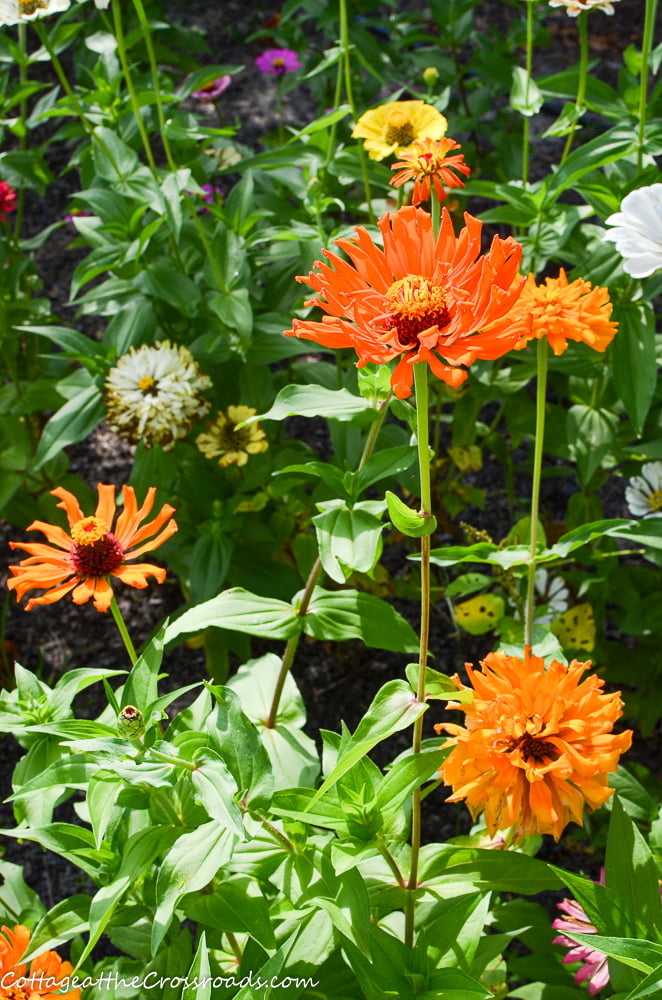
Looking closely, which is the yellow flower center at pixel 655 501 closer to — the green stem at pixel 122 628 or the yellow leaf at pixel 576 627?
the yellow leaf at pixel 576 627

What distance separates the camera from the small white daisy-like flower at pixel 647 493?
189 cm

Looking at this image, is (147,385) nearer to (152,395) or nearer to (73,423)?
(152,395)

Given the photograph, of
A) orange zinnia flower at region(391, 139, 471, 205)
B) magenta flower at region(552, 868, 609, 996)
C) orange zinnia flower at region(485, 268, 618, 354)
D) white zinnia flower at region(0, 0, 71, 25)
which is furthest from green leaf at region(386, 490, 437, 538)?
white zinnia flower at region(0, 0, 71, 25)

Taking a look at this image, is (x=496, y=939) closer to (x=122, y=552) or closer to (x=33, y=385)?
(x=122, y=552)

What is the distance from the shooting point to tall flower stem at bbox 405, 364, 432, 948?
896mm

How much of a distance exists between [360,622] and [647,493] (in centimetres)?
85

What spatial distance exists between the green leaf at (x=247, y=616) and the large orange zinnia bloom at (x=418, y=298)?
0.52m

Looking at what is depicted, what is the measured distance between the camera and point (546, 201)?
1.77 metres

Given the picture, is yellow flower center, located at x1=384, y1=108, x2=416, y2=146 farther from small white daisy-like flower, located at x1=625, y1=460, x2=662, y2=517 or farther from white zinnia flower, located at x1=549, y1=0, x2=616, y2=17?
small white daisy-like flower, located at x1=625, y1=460, x2=662, y2=517

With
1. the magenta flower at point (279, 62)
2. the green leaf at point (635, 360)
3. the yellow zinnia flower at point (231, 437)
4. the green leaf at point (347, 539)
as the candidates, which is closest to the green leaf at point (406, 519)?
the green leaf at point (347, 539)

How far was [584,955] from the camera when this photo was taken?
53.6 inches

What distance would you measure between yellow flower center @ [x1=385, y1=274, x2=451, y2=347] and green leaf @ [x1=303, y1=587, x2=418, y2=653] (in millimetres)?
521

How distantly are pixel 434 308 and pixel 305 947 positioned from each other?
826mm

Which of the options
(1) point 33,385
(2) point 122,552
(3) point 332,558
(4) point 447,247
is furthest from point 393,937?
(1) point 33,385
